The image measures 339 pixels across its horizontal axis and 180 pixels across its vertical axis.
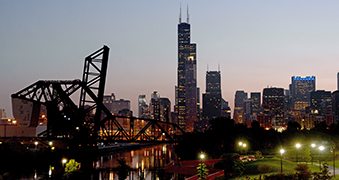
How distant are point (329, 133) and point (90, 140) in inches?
2881

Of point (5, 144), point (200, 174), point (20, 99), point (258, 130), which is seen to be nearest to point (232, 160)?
point (200, 174)

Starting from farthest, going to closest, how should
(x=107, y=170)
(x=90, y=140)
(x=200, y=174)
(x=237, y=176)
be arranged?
(x=107, y=170) < (x=90, y=140) < (x=237, y=176) < (x=200, y=174)

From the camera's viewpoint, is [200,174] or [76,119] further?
[76,119]

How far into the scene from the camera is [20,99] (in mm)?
54469

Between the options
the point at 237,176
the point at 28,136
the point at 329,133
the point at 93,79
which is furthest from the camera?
the point at 329,133

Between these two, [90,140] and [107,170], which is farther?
[107,170]

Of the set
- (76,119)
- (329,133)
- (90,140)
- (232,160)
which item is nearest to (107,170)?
(90,140)

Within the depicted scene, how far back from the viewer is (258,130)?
95688 millimetres

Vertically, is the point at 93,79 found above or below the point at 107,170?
above

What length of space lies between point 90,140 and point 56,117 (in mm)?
6353

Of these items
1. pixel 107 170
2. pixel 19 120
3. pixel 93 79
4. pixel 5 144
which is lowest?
pixel 107 170

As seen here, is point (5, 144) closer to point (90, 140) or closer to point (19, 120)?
point (19, 120)

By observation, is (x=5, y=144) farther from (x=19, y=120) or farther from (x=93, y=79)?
(x=93, y=79)

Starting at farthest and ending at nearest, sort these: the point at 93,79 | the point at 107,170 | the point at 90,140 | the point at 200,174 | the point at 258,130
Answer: the point at 258,130 → the point at 107,170 → the point at 90,140 → the point at 93,79 → the point at 200,174
